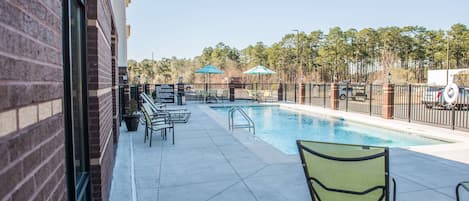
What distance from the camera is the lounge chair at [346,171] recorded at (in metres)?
2.45

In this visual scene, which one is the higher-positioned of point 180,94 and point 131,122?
point 180,94

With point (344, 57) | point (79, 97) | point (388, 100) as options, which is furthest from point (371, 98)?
point (344, 57)

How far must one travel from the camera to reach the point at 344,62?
1689 inches

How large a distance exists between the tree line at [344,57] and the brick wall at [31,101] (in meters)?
38.5

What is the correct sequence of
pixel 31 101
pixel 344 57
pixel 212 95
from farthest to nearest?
pixel 344 57, pixel 212 95, pixel 31 101

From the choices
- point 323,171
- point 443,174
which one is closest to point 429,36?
point 443,174

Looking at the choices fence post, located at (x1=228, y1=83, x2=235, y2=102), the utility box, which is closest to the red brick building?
the utility box

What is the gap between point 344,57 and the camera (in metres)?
42.8

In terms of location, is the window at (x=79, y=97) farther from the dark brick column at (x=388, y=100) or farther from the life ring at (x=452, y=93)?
the dark brick column at (x=388, y=100)

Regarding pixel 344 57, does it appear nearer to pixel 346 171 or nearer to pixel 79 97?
pixel 346 171

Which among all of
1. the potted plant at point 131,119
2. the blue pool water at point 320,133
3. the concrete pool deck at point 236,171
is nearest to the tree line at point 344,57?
the blue pool water at point 320,133

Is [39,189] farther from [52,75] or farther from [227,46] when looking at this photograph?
[227,46]

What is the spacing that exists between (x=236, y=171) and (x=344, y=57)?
4094cm

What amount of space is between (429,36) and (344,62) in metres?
10.3
